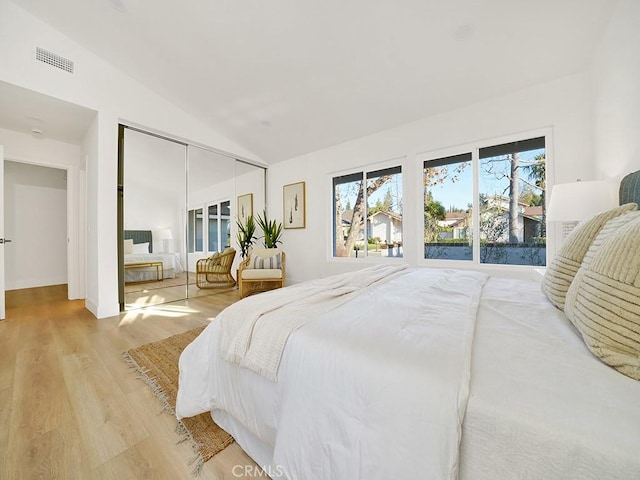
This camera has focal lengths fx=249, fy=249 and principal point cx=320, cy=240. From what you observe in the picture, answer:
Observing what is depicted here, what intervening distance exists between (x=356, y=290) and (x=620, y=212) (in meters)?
1.25

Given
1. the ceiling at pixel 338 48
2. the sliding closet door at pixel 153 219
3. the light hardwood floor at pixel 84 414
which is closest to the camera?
the light hardwood floor at pixel 84 414

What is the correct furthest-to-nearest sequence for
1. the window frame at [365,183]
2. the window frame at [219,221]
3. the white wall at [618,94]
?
the window frame at [219,221], the window frame at [365,183], the white wall at [618,94]

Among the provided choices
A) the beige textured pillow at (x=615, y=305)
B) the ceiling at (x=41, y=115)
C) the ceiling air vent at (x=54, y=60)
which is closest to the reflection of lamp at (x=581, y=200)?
the beige textured pillow at (x=615, y=305)

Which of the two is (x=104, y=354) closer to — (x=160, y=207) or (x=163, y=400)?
(x=163, y=400)

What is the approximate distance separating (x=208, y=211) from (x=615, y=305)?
14.9 feet

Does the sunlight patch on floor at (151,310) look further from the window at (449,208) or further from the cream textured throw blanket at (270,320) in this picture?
the window at (449,208)

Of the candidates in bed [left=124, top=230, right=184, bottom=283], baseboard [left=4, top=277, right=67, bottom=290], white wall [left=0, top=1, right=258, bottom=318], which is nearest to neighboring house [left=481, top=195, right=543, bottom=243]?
bed [left=124, top=230, right=184, bottom=283]

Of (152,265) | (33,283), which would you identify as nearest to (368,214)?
(152,265)

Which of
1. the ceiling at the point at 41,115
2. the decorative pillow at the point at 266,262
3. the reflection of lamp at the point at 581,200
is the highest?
the ceiling at the point at 41,115

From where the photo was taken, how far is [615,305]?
66cm

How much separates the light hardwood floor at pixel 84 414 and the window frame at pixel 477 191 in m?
3.04

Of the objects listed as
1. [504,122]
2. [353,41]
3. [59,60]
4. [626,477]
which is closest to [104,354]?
[626,477]

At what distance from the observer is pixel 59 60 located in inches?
111

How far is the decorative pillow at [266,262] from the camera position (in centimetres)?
411
